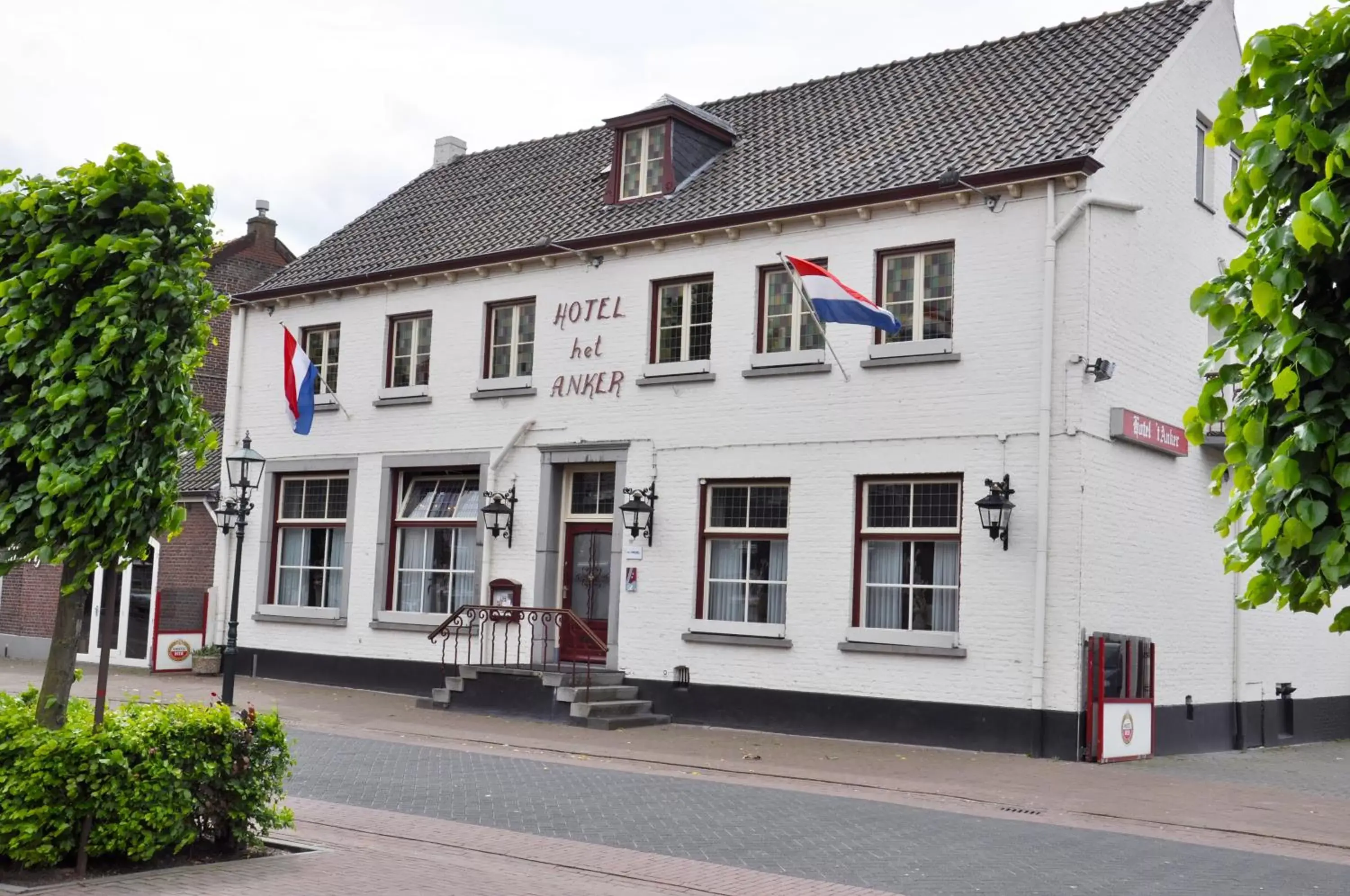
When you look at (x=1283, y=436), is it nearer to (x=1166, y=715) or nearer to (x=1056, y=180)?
(x=1056, y=180)

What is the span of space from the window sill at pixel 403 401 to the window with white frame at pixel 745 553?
5.61 meters

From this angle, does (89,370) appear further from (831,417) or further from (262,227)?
(262,227)

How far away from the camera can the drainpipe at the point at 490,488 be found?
20734mm

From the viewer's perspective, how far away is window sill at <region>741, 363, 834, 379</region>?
58.3ft

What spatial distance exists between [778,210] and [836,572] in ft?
16.0

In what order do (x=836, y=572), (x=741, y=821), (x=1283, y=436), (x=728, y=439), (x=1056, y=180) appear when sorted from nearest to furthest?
(x=1283, y=436) → (x=741, y=821) → (x=1056, y=180) → (x=836, y=572) → (x=728, y=439)

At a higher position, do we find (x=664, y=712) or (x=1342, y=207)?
(x=1342, y=207)

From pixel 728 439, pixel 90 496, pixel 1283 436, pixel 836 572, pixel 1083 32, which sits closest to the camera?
pixel 1283 436

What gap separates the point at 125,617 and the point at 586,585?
10002 mm

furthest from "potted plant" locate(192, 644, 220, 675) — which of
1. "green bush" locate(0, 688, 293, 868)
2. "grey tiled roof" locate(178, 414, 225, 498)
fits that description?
"green bush" locate(0, 688, 293, 868)

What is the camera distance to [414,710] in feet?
62.7

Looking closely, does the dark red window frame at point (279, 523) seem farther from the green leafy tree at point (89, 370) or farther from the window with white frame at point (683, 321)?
the green leafy tree at point (89, 370)

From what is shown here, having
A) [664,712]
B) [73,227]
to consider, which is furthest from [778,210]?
[73,227]

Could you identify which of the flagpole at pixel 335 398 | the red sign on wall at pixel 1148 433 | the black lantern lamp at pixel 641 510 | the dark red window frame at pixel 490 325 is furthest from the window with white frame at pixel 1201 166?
the flagpole at pixel 335 398
